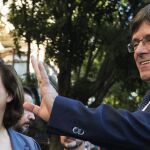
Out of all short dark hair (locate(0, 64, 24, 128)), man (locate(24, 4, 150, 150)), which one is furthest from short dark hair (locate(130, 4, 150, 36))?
short dark hair (locate(0, 64, 24, 128))

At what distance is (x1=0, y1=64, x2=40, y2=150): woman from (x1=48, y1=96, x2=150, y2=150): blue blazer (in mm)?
1113

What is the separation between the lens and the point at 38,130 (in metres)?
6.64

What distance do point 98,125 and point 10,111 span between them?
4.72 feet

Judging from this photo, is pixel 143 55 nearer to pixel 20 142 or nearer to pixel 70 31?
pixel 20 142

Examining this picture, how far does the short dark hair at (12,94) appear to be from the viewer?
11.0 feet

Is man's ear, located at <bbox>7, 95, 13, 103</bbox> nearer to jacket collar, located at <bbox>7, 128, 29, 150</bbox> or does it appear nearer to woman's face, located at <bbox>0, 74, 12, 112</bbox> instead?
woman's face, located at <bbox>0, 74, 12, 112</bbox>

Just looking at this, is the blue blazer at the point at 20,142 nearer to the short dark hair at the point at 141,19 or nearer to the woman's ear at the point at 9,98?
the woman's ear at the point at 9,98

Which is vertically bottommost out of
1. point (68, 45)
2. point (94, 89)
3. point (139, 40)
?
point (94, 89)

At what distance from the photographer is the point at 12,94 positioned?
3389 mm

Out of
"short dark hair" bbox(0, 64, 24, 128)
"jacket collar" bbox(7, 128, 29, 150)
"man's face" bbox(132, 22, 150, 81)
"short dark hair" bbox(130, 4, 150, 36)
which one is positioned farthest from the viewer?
"short dark hair" bbox(0, 64, 24, 128)

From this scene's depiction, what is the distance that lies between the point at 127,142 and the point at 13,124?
4.80 ft

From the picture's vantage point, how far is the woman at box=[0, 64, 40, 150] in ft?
10.7

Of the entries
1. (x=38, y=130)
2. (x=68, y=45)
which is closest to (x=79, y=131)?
(x=38, y=130)

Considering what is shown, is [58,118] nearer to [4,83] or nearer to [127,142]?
[127,142]
